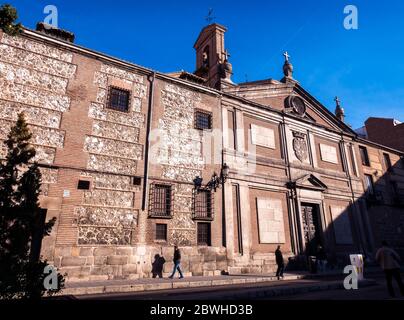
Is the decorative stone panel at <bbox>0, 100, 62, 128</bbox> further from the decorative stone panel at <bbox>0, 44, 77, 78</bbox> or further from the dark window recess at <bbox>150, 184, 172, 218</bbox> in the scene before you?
the dark window recess at <bbox>150, 184, 172, 218</bbox>

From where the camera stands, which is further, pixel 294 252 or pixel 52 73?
pixel 294 252

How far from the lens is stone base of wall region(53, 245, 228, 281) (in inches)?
388

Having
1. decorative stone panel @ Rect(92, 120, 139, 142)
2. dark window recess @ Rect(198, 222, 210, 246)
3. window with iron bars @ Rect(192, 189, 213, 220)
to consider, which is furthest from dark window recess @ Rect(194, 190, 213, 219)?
decorative stone panel @ Rect(92, 120, 139, 142)

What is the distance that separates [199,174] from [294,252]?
6605 mm

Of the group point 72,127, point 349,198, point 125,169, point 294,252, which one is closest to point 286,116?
point 349,198

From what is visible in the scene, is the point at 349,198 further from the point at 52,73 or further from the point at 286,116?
the point at 52,73

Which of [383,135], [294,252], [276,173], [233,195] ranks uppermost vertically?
[383,135]

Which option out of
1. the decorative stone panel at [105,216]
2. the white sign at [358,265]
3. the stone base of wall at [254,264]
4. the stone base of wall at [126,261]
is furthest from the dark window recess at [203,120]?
the white sign at [358,265]

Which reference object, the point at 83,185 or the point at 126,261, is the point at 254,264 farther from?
the point at 83,185

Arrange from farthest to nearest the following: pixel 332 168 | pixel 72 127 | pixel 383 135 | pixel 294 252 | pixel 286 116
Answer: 1. pixel 383 135
2. pixel 332 168
3. pixel 286 116
4. pixel 294 252
5. pixel 72 127

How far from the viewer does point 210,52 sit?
20844mm

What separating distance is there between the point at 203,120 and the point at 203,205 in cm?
444

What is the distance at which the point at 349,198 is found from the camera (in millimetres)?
19391

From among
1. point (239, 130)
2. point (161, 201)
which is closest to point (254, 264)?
point (161, 201)
